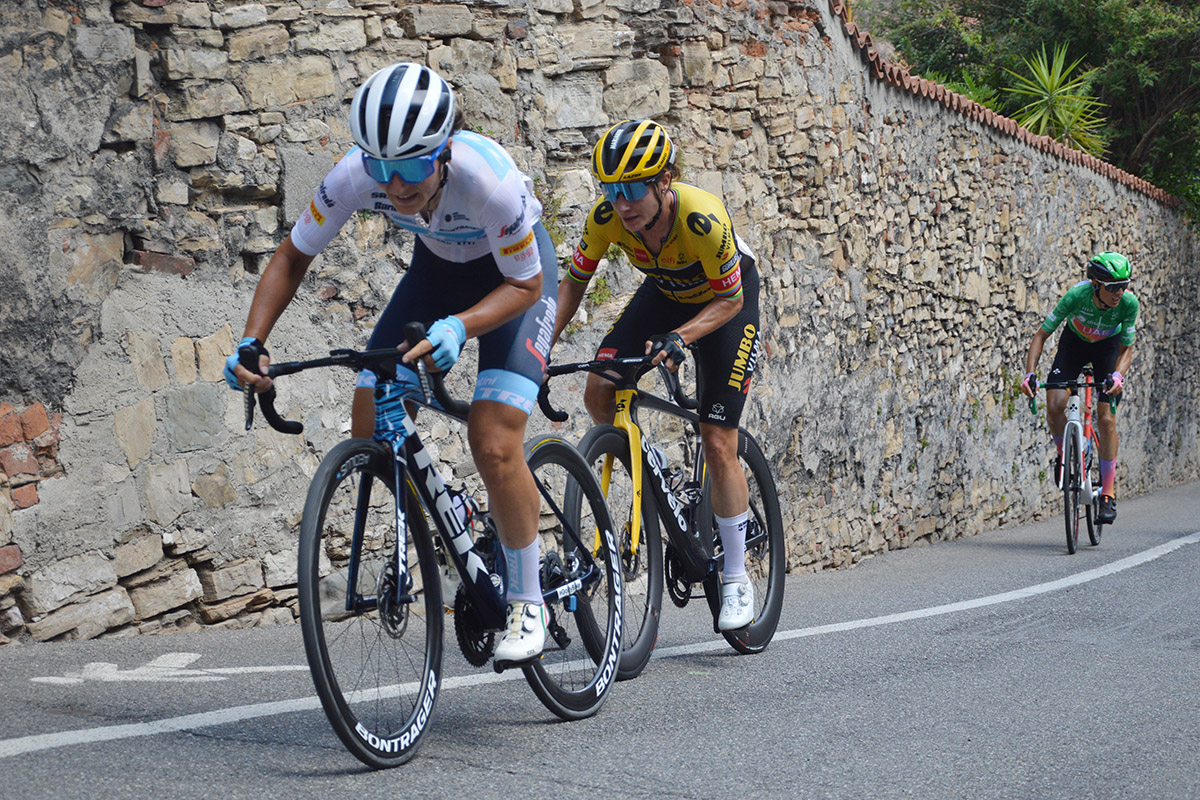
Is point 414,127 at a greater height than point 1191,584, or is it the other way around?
point 414,127

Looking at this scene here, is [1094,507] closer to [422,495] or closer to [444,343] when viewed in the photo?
[422,495]

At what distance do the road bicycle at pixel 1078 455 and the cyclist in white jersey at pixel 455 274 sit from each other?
7803 millimetres

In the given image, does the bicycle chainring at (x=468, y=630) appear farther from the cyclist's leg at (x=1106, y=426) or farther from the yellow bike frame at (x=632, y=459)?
the cyclist's leg at (x=1106, y=426)

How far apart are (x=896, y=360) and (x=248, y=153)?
6855 mm

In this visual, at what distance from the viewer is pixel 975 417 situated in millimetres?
13148

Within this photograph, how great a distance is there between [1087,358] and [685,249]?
7.37 metres

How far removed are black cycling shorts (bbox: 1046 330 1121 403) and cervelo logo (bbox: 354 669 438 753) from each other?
28.4ft

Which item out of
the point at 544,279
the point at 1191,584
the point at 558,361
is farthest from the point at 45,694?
the point at 1191,584

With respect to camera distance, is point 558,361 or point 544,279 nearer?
point 544,279

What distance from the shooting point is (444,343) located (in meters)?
3.27

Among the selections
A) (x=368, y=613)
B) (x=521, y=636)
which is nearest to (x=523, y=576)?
(x=521, y=636)

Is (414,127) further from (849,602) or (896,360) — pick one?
(896,360)

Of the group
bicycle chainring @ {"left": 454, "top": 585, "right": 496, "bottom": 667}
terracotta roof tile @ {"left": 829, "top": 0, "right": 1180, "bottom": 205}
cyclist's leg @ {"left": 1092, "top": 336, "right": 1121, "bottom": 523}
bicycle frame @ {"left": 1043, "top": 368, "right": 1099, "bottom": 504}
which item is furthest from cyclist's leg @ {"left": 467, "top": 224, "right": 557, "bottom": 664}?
cyclist's leg @ {"left": 1092, "top": 336, "right": 1121, "bottom": 523}

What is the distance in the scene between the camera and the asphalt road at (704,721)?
11.0 ft
